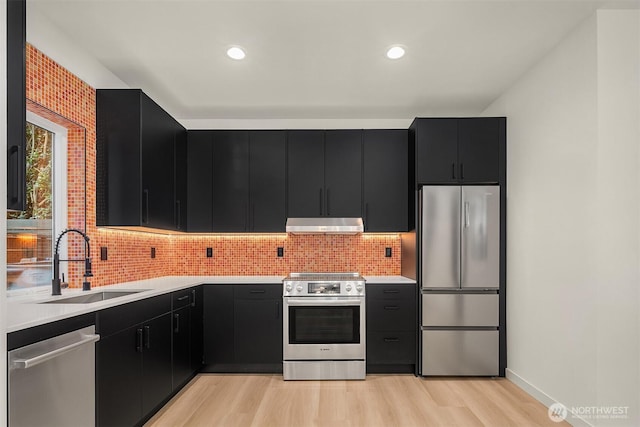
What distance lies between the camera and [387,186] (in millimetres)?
4449

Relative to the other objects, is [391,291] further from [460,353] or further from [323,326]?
[460,353]

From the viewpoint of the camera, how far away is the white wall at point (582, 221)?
7.89 feet

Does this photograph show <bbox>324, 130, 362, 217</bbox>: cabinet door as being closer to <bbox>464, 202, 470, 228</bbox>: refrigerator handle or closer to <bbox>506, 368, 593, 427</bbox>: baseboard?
<bbox>464, 202, 470, 228</bbox>: refrigerator handle

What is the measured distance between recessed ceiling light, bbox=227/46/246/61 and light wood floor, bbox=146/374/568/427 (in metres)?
2.58

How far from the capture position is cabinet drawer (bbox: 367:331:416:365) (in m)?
4.06

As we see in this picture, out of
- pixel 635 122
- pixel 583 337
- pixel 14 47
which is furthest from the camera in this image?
pixel 583 337

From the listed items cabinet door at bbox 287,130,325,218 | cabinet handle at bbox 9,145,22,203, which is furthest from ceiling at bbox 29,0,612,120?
cabinet handle at bbox 9,145,22,203

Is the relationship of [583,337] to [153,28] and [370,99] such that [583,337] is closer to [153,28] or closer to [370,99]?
[370,99]

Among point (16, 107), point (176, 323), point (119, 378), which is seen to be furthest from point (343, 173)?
point (16, 107)

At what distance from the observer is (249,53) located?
3.17 meters

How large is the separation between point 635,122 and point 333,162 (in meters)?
2.63

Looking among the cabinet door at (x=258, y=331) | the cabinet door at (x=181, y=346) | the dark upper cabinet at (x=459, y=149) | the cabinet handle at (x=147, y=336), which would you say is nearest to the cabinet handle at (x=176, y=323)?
the cabinet door at (x=181, y=346)

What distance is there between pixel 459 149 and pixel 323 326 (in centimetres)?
207

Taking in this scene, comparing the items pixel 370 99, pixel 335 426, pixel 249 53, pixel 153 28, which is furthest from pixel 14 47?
pixel 370 99
